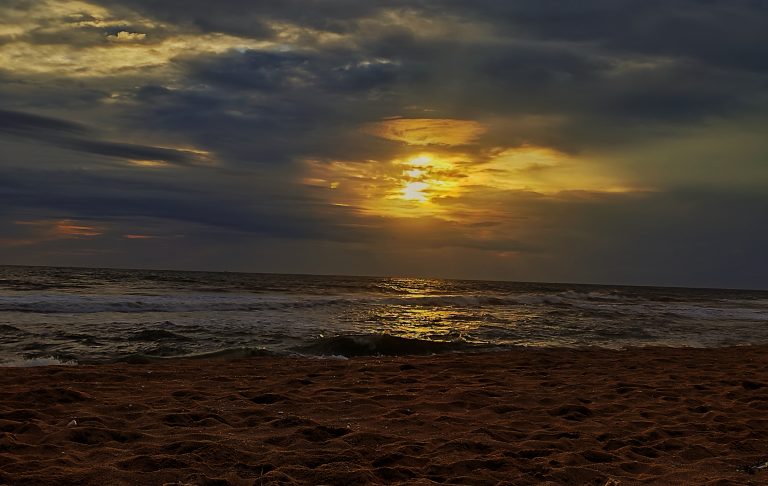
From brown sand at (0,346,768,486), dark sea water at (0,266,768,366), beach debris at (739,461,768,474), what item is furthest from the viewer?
dark sea water at (0,266,768,366)

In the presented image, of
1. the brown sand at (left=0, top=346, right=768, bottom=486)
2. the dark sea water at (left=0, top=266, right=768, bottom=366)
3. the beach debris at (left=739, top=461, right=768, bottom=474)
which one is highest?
the beach debris at (left=739, top=461, right=768, bottom=474)

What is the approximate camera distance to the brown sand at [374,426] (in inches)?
163

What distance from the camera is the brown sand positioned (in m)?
4.14

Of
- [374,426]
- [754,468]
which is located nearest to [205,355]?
[374,426]

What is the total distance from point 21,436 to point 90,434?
0.54 metres

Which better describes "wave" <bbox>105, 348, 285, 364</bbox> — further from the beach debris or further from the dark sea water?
the beach debris

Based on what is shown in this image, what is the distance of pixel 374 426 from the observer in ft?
17.8

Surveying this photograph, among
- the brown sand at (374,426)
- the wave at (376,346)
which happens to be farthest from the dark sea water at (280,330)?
the brown sand at (374,426)

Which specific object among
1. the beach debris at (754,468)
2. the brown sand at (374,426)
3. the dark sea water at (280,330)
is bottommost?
the dark sea water at (280,330)

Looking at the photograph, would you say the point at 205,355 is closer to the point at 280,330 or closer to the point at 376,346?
the point at 376,346

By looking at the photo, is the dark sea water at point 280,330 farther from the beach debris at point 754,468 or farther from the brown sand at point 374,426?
the beach debris at point 754,468

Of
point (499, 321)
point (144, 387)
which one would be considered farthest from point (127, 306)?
point (144, 387)

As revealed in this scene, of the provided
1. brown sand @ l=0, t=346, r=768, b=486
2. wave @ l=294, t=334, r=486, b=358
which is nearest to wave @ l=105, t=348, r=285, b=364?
wave @ l=294, t=334, r=486, b=358

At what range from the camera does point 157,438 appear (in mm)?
4793
